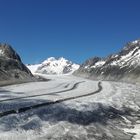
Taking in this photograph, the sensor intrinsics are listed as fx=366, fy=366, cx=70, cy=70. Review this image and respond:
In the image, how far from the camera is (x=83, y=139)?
19.1 metres

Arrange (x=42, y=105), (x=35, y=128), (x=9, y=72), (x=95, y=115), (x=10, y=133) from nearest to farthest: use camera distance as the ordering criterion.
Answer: (x=10, y=133) < (x=35, y=128) < (x=95, y=115) < (x=42, y=105) < (x=9, y=72)

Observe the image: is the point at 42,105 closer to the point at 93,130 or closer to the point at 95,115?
the point at 95,115

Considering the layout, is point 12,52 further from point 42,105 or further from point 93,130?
point 93,130

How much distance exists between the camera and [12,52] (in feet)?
344

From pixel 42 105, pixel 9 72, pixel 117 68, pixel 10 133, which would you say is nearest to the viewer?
pixel 10 133

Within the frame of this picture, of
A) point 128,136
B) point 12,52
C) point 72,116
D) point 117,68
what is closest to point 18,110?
point 72,116

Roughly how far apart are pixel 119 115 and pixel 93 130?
7.07 meters

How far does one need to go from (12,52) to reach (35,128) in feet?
284

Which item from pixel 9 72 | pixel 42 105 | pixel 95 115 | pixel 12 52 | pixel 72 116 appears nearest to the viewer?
pixel 72 116

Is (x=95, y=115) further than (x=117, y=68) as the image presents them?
No

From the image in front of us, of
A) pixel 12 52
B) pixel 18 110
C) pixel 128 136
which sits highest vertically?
pixel 12 52

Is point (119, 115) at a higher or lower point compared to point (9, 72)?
lower

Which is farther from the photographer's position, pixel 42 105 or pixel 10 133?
pixel 42 105

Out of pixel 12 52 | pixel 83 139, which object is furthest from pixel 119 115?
pixel 12 52
